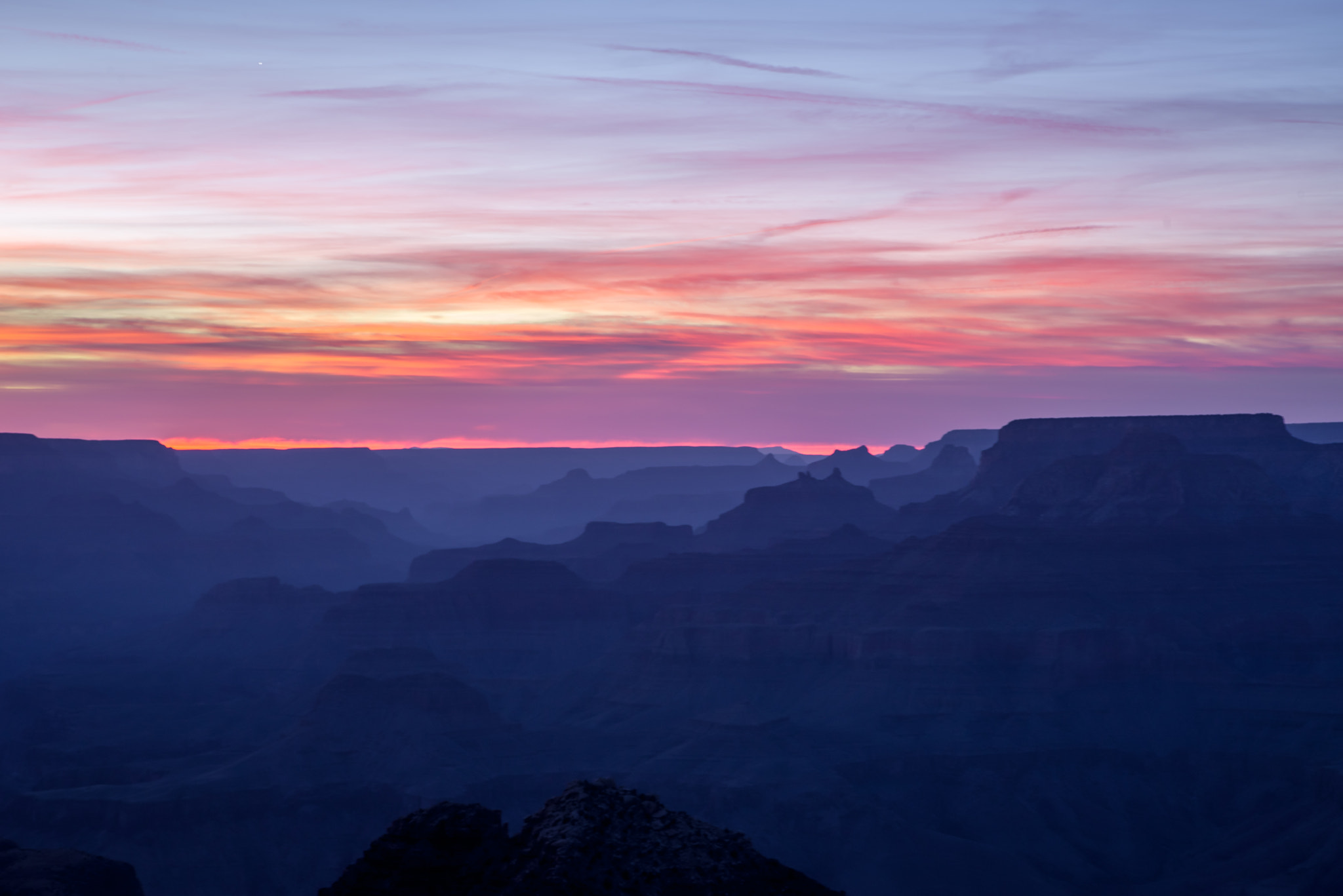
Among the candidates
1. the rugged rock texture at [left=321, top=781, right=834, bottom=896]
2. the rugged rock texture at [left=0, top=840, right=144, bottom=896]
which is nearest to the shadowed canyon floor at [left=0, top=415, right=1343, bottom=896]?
the rugged rock texture at [left=0, top=840, right=144, bottom=896]

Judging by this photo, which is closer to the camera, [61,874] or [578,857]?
[578,857]

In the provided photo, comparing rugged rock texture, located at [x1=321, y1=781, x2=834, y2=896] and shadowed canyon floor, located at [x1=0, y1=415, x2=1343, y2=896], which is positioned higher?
rugged rock texture, located at [x1=321, y1=781, x2=834, y2=896]

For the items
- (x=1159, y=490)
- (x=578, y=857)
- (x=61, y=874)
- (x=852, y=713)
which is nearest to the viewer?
(x=578, y=857)

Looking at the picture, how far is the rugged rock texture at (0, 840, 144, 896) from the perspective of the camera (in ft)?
245

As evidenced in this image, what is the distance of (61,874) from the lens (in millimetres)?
77500

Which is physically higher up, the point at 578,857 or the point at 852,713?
the point at 578,857

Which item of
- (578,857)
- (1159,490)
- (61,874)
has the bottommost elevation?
(61,874)

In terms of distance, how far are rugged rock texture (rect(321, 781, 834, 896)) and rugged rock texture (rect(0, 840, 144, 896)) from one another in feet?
148

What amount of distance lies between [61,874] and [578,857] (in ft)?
179

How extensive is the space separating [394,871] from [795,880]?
32.2 feet

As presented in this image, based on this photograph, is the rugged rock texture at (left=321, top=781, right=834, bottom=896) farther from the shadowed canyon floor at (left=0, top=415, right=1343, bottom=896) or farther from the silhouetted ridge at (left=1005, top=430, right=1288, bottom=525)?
the silhouetted ridge at (left=1005, top=430, right=1288, bottom=525)

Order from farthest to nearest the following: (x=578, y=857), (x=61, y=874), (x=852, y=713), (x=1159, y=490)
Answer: (x=1159, y=490), (x=852, y=713), (x=61, y=874), (x=578, y=857)

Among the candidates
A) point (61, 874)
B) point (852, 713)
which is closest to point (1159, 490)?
point (852, 713)

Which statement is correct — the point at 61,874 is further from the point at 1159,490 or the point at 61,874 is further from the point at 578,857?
the point at 1159,490
